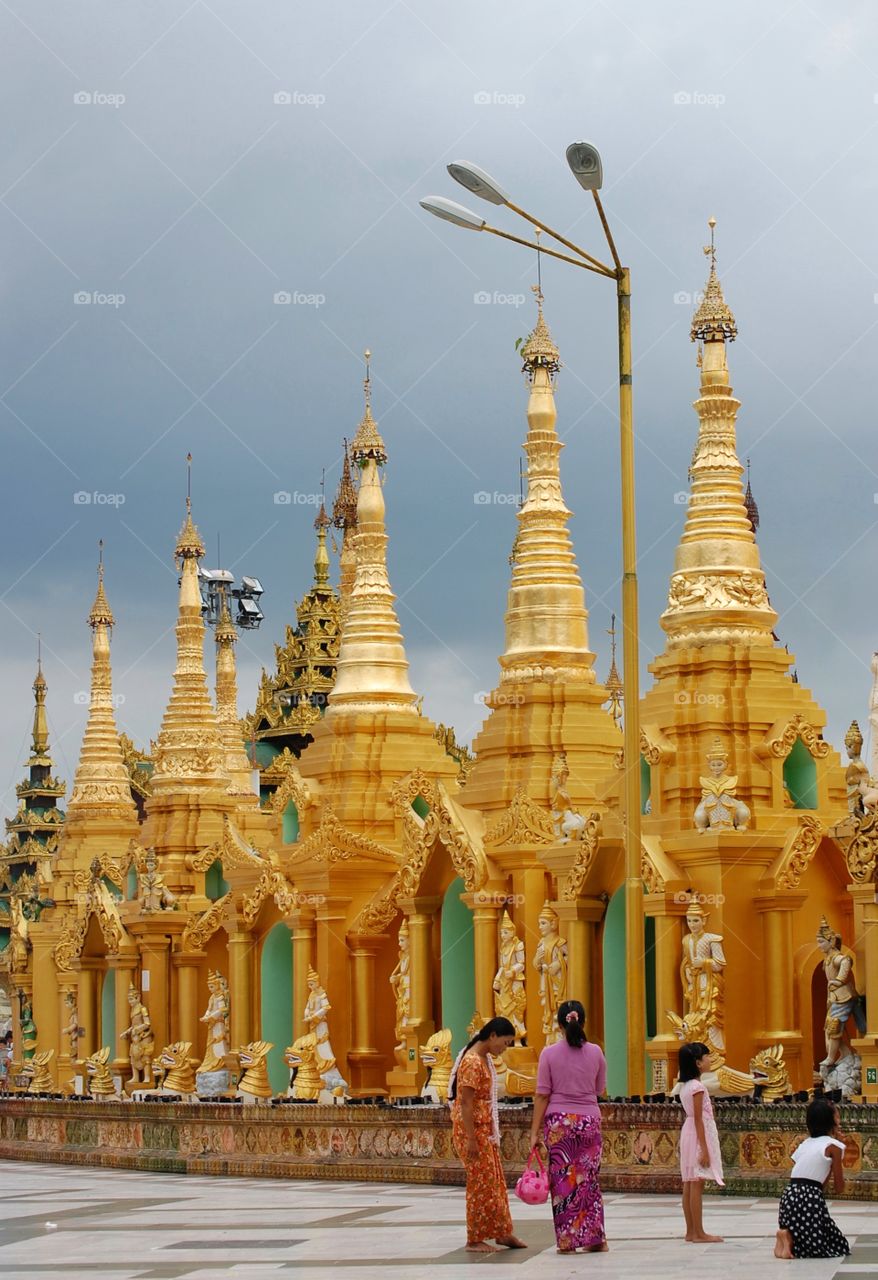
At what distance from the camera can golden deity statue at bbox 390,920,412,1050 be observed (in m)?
34.3

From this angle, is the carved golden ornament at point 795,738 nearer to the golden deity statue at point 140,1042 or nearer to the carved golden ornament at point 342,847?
the carved golden ornament at point 342,847

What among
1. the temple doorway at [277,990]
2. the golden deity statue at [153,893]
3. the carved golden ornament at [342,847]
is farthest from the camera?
the golden deity statue at [153,893]

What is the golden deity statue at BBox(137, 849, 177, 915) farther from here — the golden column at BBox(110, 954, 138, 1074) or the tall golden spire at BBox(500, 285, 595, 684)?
the tall golden spire at BBox(500, 285, 595, 684)

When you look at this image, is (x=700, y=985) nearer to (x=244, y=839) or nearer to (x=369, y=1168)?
(x=369, y=1168)

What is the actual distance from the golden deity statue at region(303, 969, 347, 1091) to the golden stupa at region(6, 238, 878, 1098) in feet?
0.16

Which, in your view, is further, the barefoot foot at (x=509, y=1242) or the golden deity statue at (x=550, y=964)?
the golden deity statue at (x=550, y=964)

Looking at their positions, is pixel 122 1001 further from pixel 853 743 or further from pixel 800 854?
pixel 853 743

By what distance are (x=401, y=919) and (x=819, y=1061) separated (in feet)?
31.0

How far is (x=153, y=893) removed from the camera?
44.5m

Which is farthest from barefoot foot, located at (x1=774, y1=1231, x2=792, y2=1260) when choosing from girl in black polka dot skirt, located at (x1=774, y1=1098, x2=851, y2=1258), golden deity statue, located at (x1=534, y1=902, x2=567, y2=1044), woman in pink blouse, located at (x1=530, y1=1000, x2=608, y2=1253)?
golden deity statue, located at (x1=534, y1=902, x2=567, y2=1044)

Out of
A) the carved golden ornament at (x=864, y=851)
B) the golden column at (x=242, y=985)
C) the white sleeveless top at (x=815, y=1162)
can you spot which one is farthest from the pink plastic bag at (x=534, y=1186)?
the golden column at (x=242, y=985)

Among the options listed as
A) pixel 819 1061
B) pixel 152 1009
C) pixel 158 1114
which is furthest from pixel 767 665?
pixel 152 1009

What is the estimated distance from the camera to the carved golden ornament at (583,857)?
2959 cm

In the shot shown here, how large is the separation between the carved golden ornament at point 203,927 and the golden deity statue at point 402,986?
24.7ft
